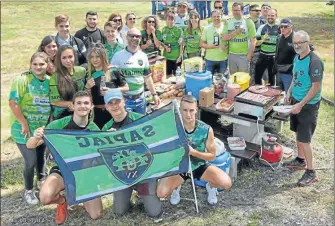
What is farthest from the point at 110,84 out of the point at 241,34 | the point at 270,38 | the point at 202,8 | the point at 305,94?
the point at 202,8

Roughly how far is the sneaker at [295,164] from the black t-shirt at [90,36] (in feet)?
11.5

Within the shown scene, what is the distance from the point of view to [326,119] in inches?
→ 323

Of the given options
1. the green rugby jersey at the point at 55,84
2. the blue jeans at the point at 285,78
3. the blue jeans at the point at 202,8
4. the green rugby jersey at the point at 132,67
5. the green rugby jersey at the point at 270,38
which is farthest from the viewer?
the blue jeans at the point at 202,8

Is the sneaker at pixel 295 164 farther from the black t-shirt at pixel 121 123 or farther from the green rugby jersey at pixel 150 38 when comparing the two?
the green rugby jersey at pixel 150 38

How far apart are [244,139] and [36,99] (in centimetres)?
316

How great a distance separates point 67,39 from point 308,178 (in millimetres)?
4093

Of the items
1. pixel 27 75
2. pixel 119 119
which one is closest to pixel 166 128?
pixel 119 119

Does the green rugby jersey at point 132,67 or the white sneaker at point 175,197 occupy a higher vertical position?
the green rugby jersey at point 132,67

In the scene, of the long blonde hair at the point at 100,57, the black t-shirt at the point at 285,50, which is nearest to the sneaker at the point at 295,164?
the black t-shirt at the point at 285,50

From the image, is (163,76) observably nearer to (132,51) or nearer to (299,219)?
(132,51)

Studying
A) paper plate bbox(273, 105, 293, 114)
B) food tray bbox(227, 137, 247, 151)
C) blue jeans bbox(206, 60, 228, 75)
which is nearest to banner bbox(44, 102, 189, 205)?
food tray bbox(227, 137, 247, 151)

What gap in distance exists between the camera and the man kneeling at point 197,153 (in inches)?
200

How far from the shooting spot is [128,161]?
489 centimetres

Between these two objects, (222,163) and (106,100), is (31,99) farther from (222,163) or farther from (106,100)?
(222,163)
